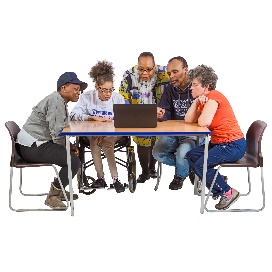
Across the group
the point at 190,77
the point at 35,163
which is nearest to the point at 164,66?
the point at 190,77

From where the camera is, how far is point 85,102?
655cm

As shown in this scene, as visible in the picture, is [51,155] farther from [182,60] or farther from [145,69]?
[182,60]

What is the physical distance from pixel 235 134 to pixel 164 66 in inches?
51.2


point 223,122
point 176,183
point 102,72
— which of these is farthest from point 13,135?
point 223,122

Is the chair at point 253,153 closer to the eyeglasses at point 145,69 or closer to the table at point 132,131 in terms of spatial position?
the table at point 132,131

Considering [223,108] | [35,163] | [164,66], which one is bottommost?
[35,163]

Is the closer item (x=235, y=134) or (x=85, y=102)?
(x=235, y=134)

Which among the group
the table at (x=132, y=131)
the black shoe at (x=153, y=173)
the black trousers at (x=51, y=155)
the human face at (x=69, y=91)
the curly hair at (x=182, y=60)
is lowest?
the black shoe at (x=153, y=173)

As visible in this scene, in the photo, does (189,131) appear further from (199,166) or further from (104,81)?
(104,81)

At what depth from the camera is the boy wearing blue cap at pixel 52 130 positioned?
5.92 meters

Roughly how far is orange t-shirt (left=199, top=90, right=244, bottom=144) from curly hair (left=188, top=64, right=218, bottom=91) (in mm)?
100

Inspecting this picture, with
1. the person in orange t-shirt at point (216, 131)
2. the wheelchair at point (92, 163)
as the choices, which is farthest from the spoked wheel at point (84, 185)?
the person in orange t-shirt at point (216, 131)

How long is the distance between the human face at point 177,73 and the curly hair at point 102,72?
593 mm

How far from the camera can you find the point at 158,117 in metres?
6.46
